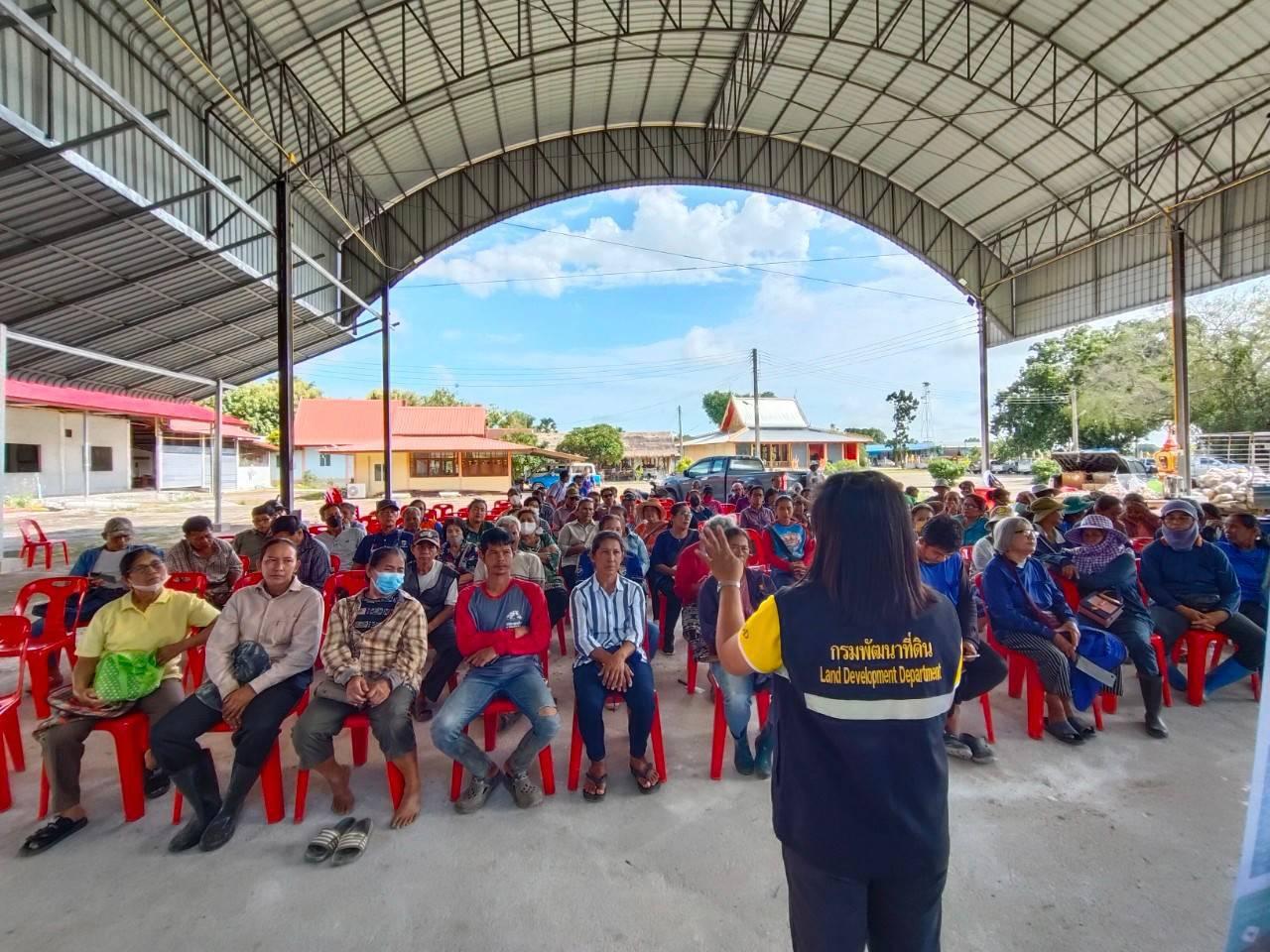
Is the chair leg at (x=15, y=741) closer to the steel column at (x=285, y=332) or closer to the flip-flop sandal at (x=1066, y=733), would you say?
the steel column at (x=285, y=332)

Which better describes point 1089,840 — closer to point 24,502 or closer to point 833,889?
point 833,889

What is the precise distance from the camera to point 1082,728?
3.40 metres

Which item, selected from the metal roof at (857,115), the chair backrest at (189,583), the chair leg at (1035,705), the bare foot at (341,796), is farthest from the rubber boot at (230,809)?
the metal roof at (857,115)

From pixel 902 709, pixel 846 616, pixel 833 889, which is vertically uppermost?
pixel 846 616

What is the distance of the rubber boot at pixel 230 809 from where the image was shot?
253 cm

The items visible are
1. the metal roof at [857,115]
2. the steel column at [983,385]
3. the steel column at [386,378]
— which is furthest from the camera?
the steel column at [983,385]

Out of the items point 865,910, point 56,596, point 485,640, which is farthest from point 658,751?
point 56,596

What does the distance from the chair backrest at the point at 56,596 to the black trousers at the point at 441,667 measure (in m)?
2.27

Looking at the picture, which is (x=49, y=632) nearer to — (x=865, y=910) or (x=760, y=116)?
(x=865, y=910)

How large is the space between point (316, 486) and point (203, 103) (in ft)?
70.7

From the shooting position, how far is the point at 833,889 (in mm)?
1232

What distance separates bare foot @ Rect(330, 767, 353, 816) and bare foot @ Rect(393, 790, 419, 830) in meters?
0.22

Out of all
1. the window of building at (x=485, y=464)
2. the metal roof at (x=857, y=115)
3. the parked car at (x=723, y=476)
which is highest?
the metal roof at (x=857, y=115)

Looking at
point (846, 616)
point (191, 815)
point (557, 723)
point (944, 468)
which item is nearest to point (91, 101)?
point (191, 815)
